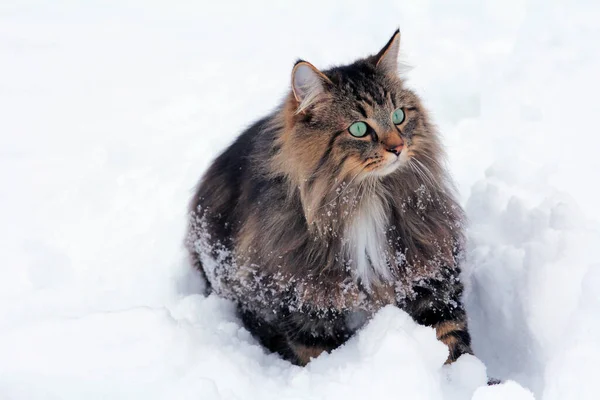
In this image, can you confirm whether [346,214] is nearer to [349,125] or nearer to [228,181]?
[349,125]

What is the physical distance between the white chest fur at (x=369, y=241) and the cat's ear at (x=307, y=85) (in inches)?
15.9

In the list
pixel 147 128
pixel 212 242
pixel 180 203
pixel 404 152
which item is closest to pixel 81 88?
pixel 147 128

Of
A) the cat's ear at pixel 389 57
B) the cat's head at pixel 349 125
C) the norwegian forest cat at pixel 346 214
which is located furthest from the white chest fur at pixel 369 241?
the cat's ear at pixel 389 57

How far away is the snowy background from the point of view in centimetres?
207

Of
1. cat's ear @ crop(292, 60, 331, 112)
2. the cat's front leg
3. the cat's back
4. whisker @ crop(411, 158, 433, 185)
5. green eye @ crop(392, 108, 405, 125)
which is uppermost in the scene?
cat's ear @ crop(292, 60, 331, 112)

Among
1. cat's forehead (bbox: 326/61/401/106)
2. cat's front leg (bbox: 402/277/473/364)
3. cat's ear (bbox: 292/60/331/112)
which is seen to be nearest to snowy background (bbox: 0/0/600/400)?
cat's front leg (bbox: 402/277/473/364)

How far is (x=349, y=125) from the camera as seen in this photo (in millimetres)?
2033

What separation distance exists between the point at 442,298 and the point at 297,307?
0.55m

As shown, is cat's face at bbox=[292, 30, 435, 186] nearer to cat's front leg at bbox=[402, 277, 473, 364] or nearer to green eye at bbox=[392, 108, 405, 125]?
green eye at bbox=[392, 108, 405, 125]

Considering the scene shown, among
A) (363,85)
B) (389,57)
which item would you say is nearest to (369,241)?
(363,85)

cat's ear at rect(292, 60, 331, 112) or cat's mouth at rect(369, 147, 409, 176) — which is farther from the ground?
cat's ear at rect(292, 60, 331, 112)

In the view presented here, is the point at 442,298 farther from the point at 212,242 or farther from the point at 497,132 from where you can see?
the point at 497,132

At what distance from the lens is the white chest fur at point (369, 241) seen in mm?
2131

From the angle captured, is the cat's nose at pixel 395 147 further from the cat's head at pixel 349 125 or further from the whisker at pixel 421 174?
the whisker at pixel 421 174
